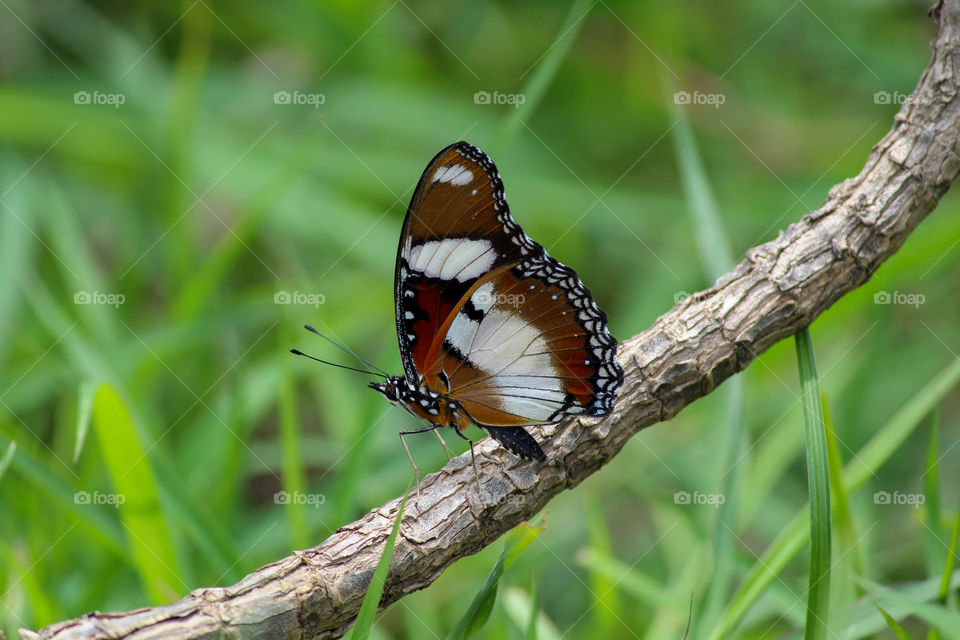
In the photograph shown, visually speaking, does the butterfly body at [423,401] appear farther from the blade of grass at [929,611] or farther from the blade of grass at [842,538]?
the blade of grass at [929,611]

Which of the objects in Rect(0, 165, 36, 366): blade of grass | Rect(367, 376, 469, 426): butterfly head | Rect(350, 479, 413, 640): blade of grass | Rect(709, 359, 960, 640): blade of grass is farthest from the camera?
Rect(0, 165, 36, 366): blade of grass

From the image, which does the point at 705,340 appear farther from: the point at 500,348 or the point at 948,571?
the point at 948,571

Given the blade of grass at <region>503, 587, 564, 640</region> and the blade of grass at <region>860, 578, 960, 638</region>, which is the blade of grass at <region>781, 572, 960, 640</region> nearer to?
the blade of grass at <region>860, 578, 960, 638</region>

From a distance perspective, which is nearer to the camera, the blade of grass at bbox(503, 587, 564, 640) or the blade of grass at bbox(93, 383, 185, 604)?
the blade of grass at bbox(93, 383, 185, 604)

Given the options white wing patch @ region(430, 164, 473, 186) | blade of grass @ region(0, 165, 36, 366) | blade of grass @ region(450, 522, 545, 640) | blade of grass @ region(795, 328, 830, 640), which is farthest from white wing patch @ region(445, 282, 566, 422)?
blade of grass @ region(0, 165, 36, 366)

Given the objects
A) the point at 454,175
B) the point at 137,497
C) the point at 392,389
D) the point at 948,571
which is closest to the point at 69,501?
the point at 137,497

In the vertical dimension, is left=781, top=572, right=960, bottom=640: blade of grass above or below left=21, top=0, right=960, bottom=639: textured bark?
below
